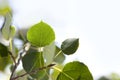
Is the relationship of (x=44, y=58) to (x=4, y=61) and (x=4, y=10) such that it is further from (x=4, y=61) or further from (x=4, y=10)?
(x=4, y=10)

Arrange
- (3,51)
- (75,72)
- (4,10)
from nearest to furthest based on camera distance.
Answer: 1. (75,72)
2. (3,51)
3. (4,10)

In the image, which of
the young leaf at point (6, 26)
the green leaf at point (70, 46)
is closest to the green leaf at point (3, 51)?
the young leaf at point (6, 26)

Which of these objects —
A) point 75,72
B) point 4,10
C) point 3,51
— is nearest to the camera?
point 75,72

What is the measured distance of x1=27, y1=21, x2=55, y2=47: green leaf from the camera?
49cm

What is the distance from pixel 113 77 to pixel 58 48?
48 cm

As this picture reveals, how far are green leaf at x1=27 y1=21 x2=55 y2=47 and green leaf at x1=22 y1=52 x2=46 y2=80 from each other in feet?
0.07

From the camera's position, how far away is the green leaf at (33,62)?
20.2 inches

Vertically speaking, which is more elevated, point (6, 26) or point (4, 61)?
point (6, 26)

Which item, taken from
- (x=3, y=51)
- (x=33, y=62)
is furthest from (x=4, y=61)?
(x=33, y=62)

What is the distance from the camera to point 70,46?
20.6 inches

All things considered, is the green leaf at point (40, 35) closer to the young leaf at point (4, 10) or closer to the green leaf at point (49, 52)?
the green leaf at point (49, 52)

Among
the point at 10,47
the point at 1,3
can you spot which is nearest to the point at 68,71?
the point at 10,47

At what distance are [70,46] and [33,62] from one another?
8cm

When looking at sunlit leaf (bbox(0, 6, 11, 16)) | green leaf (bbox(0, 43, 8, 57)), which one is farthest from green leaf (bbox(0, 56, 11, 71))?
sunlit leaf (bbox(0, 6, 11, 16))
